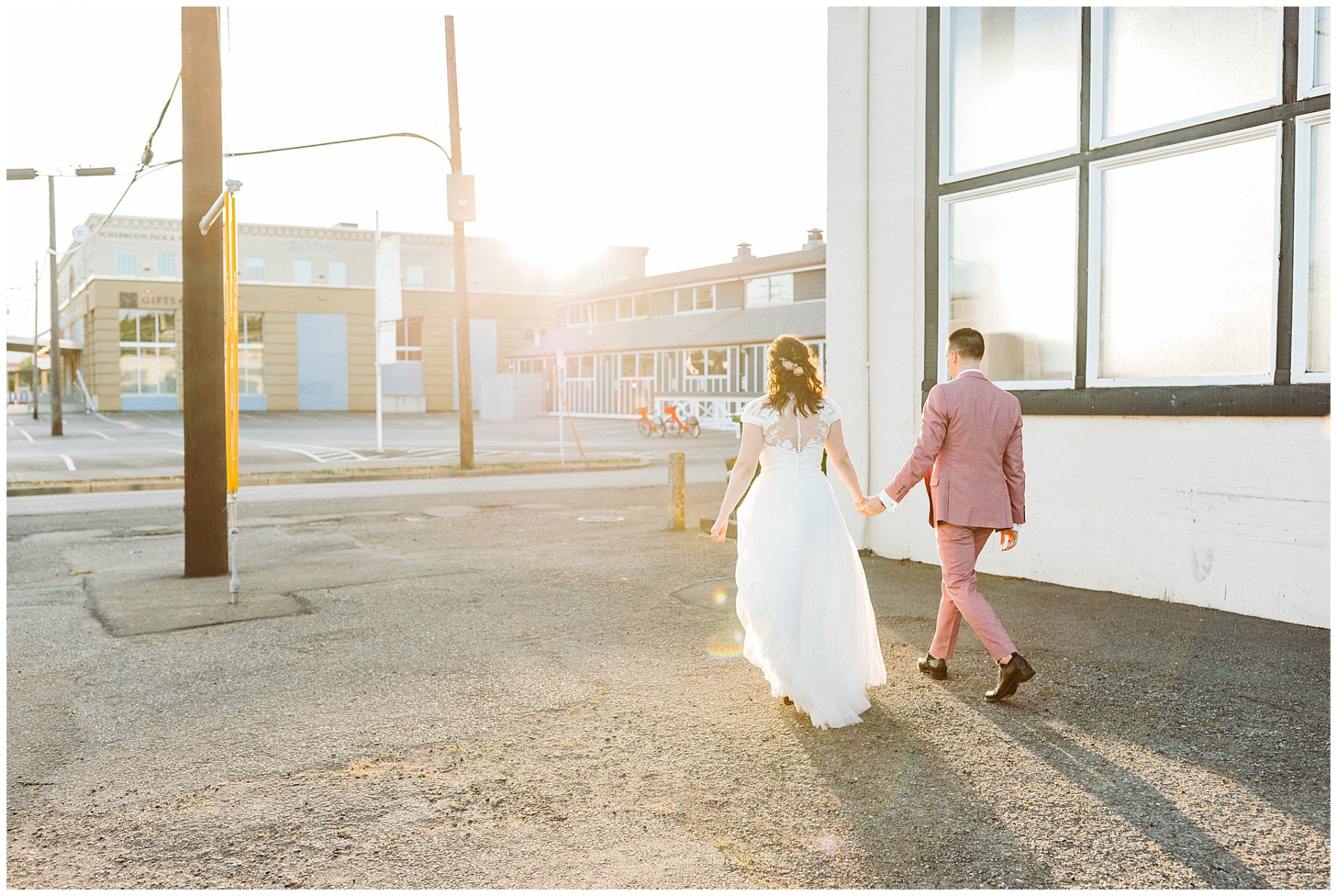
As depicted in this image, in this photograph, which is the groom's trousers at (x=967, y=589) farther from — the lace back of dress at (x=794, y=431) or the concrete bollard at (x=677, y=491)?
the concrete bollard at (x=677, y=491)

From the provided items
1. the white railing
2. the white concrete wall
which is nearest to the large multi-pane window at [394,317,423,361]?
the white railing

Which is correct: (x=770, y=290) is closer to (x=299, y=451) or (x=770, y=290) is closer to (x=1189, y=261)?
(x=299, y=451)

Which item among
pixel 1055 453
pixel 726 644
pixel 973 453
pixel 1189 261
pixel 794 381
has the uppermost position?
pixel 1189 261

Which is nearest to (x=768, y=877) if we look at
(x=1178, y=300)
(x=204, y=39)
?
(x=1178, y=300)

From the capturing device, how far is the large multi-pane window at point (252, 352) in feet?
185

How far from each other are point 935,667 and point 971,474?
1.13 m

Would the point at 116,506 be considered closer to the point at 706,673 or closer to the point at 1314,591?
the point at 706,673

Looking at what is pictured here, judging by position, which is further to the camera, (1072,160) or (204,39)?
(204,39)

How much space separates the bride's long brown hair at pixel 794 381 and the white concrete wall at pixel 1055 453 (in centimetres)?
361

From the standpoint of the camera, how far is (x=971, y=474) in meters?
5.02

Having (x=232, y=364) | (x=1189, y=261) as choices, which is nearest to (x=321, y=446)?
(x=232, y=364)

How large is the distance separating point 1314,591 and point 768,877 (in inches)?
197

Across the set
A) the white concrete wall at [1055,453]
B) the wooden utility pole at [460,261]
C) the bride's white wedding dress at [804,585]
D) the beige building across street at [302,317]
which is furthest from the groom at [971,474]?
the beige building across street at [302,317]

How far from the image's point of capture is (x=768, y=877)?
3180 millimetres
